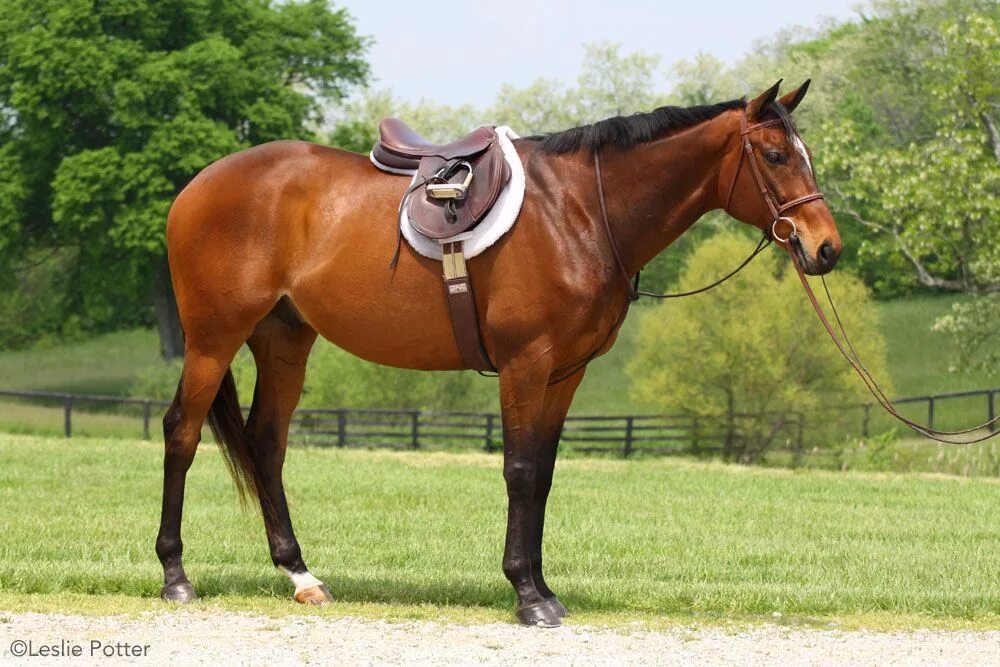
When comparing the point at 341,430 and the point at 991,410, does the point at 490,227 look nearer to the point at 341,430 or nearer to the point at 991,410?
Answer: the point at 341,430

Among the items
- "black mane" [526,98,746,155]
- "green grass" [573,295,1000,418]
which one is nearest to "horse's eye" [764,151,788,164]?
"black mane" [526,98,746,155]

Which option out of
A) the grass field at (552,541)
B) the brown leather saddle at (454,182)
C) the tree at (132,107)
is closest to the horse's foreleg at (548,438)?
the grass field at (552,541)

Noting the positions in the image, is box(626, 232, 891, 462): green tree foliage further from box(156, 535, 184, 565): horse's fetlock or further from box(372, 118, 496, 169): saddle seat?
box(156, 535, 184, 565): horse's fetlock

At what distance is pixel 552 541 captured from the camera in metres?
11.2

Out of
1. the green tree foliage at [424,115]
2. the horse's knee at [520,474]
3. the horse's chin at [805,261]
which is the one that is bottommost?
the horse's knee at [520,474]

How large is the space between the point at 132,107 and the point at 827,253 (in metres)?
30.5

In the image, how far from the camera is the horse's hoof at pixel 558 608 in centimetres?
668

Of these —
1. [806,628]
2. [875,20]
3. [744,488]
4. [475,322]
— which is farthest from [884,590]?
[875,20]

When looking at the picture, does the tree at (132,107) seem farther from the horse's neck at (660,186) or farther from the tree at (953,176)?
the horse's neck at (660,186)

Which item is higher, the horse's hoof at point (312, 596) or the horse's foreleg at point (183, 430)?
the horse's foreleg at point (183, 430)

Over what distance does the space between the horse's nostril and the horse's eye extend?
19.3 inches

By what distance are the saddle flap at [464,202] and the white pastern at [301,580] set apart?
2.22 m

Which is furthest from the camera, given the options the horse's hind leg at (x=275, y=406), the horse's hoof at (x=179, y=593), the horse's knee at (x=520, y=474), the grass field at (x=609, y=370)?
the grass field at (x=609, y=370)

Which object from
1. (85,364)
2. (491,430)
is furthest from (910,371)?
(85,364)
